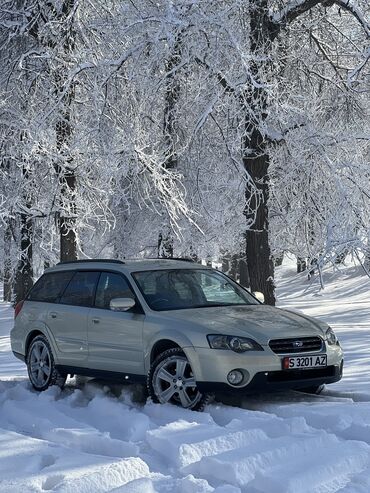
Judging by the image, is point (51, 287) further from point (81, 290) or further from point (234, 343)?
point (234, 343)

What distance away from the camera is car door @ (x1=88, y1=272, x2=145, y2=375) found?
8547 millimetres

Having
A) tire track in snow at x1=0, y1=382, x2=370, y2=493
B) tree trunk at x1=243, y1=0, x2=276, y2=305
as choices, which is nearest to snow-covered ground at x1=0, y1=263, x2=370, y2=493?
tire track in snow at x1=0, y1=382, x2=370, y2=493

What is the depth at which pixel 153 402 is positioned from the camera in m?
8.14

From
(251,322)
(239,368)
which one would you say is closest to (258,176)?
(251,322)

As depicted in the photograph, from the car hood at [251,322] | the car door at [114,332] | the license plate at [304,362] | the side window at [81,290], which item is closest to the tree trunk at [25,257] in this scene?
the side window at [81,290]

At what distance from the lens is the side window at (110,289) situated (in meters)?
9.09

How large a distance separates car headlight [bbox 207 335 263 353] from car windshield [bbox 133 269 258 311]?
99 cm

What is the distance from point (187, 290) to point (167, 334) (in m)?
1.09

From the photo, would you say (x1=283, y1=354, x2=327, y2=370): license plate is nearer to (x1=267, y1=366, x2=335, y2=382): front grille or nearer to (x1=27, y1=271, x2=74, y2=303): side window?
(x1=267, y1=366, x2=335, y2=382): front grille

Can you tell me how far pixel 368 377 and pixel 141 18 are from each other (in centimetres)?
600

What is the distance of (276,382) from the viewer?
7.84 metres

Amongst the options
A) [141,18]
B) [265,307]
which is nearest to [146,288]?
[265,307]

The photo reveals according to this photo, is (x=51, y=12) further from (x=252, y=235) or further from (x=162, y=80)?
(x=252, y=235)

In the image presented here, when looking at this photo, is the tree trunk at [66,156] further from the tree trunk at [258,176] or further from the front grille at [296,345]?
the front grille at [296,345]
